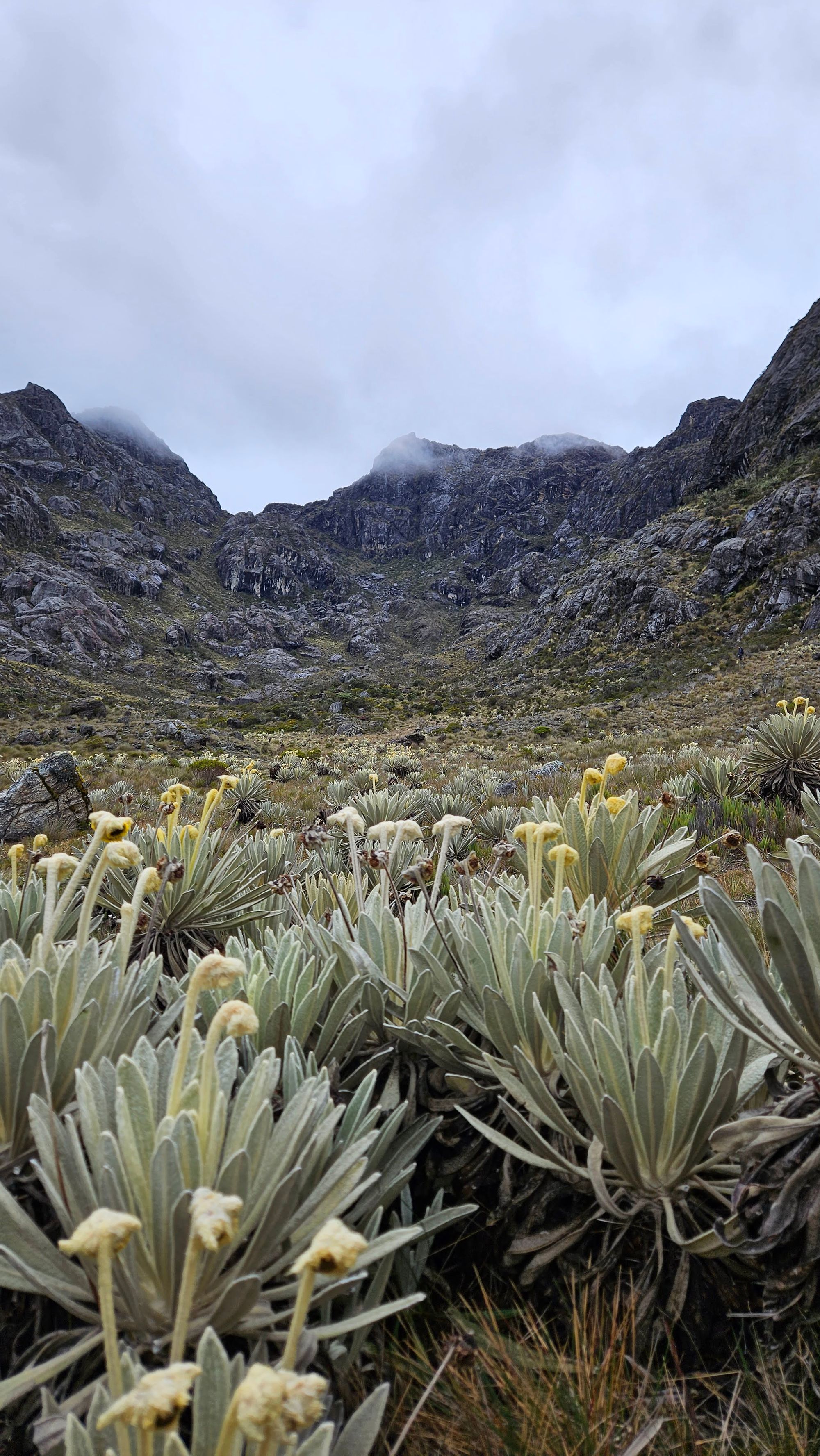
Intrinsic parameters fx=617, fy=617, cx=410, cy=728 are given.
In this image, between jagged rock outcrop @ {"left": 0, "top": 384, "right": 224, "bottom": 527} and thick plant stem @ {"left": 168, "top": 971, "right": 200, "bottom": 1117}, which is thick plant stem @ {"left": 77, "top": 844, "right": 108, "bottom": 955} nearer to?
thick plant stem @ {"left": 168, "top": 971, "right": 200, "bottom": 1117}

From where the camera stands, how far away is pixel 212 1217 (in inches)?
25.6

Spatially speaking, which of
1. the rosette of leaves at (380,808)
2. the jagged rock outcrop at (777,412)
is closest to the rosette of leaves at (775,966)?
the rosette of leaves at (380,808)

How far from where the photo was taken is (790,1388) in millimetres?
875

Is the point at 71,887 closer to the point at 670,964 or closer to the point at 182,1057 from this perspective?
the point at 182,1057

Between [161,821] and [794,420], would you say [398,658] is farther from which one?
[161,821]

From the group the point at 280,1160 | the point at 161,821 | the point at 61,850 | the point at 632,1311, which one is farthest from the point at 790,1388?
the point at 161,821

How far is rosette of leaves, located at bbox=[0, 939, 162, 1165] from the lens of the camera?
1.10m

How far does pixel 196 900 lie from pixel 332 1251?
2295 mm

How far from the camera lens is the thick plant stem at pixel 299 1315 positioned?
1.97 ft

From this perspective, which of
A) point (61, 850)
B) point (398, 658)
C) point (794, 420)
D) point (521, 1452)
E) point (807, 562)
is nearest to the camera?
point (521, 1452)

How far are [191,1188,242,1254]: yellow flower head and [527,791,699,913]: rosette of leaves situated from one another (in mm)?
1912

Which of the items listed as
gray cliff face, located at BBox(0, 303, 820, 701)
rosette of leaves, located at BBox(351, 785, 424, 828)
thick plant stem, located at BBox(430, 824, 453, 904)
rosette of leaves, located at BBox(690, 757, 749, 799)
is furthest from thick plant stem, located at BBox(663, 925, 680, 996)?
gray cliff face, located at BBox(0, 303, 820, 701)

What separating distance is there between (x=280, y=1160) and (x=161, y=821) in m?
6.54

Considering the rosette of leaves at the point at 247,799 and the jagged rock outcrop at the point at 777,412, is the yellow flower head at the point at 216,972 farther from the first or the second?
the jagged rock outcrop at the point at 777,412
